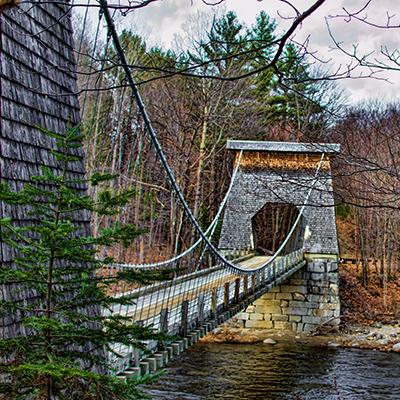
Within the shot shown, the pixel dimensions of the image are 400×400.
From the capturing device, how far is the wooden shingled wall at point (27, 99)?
3285mm

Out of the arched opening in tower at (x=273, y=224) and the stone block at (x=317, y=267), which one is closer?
the stone block at (x=317, y=267)

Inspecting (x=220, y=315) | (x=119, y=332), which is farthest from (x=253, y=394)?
(x=119, y=332)

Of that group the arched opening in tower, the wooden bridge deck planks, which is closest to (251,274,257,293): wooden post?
the wooden bridge deck planks

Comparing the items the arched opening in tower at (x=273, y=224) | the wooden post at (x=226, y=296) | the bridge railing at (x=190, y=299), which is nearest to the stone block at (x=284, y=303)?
the bridge railing at (x=190, y=299)

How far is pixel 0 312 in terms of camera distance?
2389 millimetres

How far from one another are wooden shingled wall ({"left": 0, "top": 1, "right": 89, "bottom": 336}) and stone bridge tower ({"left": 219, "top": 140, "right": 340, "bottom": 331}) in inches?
374

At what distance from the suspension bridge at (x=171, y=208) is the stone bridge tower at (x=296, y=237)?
0.02m

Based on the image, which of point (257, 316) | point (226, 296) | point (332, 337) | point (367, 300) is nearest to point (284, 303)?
point (257, 316)

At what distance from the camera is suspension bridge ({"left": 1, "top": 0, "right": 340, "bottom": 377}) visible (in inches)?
138

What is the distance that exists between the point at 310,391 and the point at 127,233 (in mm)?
7290

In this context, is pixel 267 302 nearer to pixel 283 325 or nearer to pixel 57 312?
pixel 283 325

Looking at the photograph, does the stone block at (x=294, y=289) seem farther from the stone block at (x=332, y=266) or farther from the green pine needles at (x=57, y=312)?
the green pine needles at (x=57, y=312)

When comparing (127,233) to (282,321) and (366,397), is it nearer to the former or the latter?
(366,397)

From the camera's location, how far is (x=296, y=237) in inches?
620
